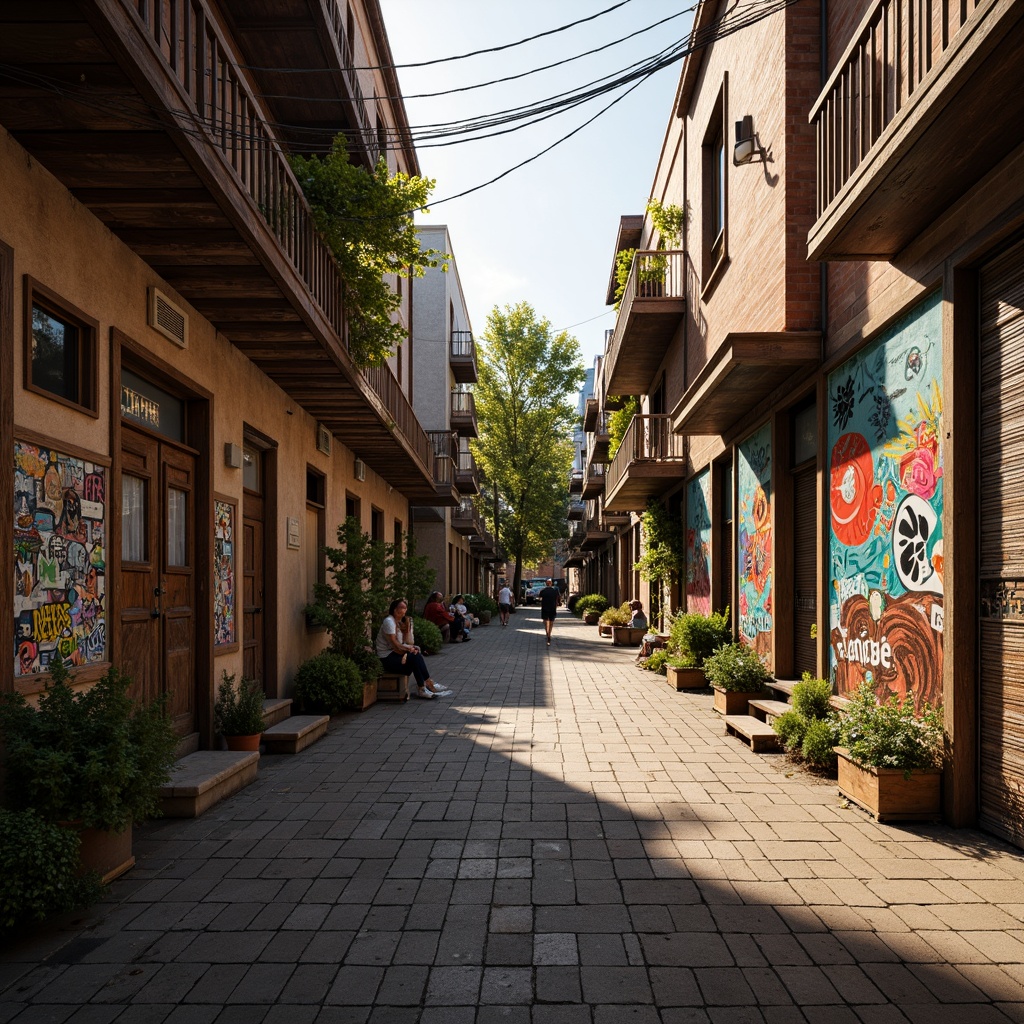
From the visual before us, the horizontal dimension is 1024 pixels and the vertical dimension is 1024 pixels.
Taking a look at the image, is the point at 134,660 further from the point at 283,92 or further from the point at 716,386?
the point at 283,92

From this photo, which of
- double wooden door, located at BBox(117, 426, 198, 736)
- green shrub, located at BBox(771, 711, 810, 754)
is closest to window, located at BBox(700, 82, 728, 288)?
green shrub, located at BBox(771, 711, 810, 754)

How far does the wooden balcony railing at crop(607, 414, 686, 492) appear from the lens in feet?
53.4

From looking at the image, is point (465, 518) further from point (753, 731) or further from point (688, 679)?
point (753, 731)

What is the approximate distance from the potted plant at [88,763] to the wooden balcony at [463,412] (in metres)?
27.1

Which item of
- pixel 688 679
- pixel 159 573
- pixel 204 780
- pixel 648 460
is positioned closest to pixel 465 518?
pixel 648 460

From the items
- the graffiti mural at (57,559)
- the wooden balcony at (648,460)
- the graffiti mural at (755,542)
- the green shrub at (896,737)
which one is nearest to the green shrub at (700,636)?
the graffiti mural at (755,542)

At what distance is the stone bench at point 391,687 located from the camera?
11.6 meters

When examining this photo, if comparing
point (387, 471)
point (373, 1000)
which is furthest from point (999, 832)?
point (387, 471)

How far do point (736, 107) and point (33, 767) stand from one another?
10.9 meters

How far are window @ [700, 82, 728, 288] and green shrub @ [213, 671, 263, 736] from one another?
28.3 ft

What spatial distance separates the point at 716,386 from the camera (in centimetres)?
968

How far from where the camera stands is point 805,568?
934 cm

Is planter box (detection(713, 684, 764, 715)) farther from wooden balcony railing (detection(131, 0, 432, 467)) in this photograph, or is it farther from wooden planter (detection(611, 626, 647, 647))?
wooden planter (detection(611, 626, 647, 647))

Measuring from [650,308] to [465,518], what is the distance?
1695cm
